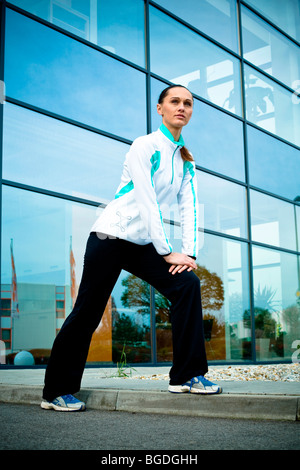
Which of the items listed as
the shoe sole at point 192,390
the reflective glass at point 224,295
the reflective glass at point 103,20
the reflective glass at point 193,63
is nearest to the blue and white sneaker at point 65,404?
the shoe sole at point 192,390

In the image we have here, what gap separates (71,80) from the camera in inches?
327

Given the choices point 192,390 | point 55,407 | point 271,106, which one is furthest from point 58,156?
point 271,106

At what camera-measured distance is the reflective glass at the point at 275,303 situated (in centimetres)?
1104

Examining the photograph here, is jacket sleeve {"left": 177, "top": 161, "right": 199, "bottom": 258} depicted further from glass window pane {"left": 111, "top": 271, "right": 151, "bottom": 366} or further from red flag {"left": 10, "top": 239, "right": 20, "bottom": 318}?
glass window pane {"left": 111, "top": 271, "right": 151, "bottom": 366}

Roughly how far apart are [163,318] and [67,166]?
9.90 feet

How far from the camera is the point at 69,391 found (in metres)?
3.31

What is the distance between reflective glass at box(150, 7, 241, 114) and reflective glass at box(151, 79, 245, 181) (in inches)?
12.6

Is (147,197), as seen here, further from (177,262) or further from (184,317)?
(184,317)

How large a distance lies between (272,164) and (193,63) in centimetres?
313

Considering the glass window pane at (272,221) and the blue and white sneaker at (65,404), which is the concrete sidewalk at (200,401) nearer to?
the blue and white sneaker at (65,404)

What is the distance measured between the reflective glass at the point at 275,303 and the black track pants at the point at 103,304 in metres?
8.09

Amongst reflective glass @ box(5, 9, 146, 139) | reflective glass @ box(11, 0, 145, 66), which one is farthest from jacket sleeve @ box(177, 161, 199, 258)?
reflective glass @ box(11, 0, 145, 66)
